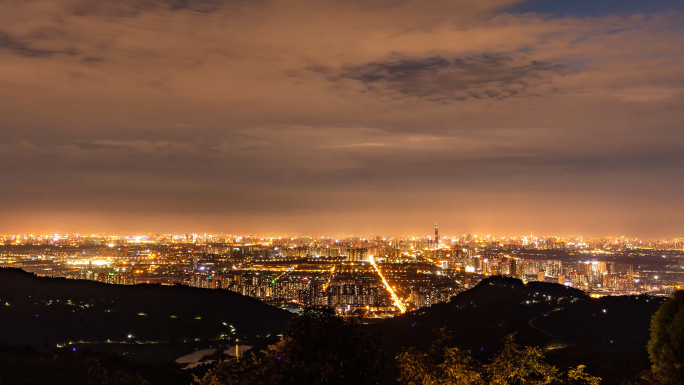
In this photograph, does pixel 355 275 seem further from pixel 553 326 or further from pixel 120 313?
pixel 553 326

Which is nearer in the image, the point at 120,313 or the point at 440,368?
the point at 440,368

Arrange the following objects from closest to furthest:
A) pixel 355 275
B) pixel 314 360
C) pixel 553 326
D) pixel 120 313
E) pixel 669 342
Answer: pixel 314 360 < pixel 669 342 < pixel 553 326 < pixel 120 313 < pixel 355 275

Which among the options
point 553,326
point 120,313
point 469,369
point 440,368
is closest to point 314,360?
point 440,368

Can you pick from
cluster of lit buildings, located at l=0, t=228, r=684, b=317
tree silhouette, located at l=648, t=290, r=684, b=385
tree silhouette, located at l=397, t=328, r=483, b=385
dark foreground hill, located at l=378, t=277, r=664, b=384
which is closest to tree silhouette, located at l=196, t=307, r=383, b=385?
tree silhouette, located at l=397, t=328, r=483, b=385

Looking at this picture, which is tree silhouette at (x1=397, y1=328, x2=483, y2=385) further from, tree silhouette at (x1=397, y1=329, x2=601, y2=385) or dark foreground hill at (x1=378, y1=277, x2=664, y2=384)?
dark foreground hill at (x1=378, y1=277, x2=664, y2=384)

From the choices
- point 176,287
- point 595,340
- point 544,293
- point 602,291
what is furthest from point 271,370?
point 602,291

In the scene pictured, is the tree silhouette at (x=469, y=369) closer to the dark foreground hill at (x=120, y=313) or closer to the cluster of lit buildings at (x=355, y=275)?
the dark foreground hill at (x=120, y=313)

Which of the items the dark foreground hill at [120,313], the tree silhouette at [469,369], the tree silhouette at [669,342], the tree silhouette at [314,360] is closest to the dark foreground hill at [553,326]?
the tree silhouette at [669,342]
